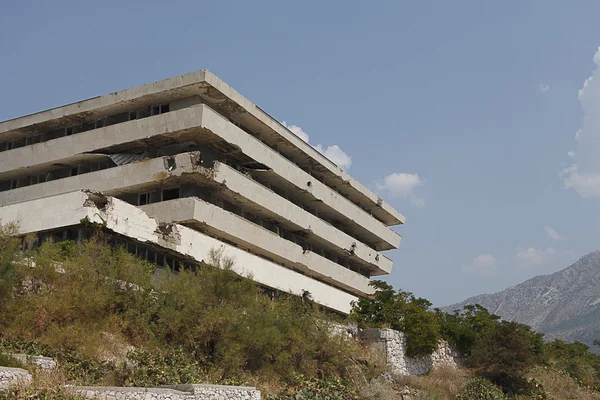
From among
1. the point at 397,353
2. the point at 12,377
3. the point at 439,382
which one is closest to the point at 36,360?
the point at 12,377

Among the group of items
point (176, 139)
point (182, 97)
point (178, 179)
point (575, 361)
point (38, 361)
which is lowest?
point (38, 361)

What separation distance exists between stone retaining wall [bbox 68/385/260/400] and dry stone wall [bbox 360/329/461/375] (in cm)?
1242

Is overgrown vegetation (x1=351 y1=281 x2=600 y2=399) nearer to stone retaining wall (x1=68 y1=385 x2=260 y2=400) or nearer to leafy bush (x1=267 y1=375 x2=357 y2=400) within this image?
leafy bush (x1=267 y1=375 x2=357 y2=400)

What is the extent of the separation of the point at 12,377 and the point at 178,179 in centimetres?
1988

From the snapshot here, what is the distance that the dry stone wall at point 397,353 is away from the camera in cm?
2967

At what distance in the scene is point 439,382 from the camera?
1150 inches

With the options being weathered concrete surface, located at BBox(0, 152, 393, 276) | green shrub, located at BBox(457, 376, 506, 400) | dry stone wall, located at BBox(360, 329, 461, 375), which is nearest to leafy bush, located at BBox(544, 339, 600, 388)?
dry stone wall, located at BBox(360, 329, 461, 375)

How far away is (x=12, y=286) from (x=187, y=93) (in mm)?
18097

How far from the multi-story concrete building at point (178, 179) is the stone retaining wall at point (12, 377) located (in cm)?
1261

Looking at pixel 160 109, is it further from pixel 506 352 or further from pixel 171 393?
pixel 171 393

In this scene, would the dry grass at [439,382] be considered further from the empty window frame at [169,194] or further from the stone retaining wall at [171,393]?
the empty window frame at [169,194]

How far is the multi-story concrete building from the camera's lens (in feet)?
95.9

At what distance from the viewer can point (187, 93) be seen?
3428 cm

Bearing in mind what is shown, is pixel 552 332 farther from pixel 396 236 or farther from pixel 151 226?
pixel 151 226
